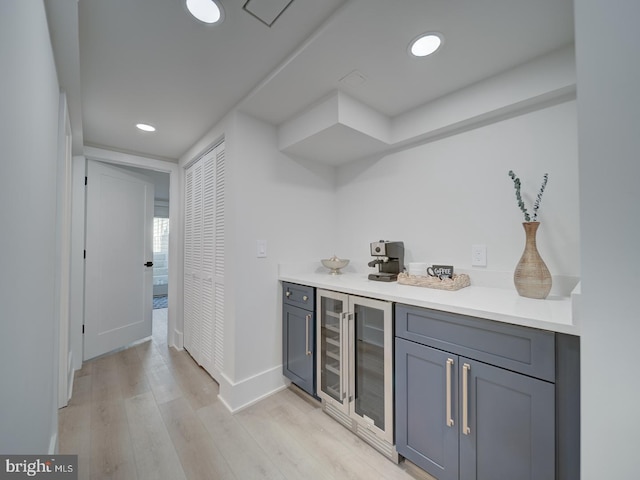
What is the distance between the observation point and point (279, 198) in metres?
2.15

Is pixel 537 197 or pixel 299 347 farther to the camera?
pixel 299 347

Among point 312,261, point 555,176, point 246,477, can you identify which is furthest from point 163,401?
point 555,176

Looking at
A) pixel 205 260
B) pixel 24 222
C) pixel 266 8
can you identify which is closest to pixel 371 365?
pixel 24 222

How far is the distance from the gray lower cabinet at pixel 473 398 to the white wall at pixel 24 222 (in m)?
1.39

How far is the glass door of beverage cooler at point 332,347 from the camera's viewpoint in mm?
1628

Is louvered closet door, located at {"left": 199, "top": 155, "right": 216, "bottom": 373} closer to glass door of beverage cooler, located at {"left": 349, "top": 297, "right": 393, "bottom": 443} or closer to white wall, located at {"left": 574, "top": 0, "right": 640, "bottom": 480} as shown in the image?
glass door of beverage cooler, located at {"left": 349, "top": 297, "right": 393, "bottom": 443}

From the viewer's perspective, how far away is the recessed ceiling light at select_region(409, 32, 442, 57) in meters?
1.23

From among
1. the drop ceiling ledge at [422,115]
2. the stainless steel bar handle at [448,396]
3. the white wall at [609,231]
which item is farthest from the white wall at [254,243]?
the white wall at [609,231]

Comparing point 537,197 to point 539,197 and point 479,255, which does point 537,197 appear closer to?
point 539,197

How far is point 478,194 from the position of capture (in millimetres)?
1666

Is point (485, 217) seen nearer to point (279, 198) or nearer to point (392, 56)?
point (392, 56)

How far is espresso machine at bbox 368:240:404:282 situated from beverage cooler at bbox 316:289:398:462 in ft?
1.35

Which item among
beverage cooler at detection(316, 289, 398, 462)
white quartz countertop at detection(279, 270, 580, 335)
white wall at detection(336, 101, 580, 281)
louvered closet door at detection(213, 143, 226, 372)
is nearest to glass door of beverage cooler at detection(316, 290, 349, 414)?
beverage cooler at detection(316, 289, 398, 462)

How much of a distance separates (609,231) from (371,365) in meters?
1.25
